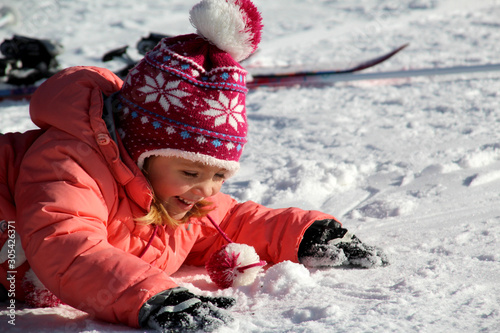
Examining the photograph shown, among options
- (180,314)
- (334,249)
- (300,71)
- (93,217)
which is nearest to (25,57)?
(300,71)

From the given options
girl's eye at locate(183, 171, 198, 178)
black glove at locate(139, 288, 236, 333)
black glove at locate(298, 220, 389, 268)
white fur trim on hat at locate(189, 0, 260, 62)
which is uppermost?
white fur trim on hat at locate(189, 0, 260, 62)

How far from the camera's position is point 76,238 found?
1357 millimetres

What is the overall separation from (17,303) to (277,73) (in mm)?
2869

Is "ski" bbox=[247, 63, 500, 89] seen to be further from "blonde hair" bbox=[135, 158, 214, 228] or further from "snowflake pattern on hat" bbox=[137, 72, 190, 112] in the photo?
"snowflake pattern on hat" bbox=[137, 72, 190, 112]

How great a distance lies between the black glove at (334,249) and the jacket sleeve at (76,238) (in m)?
0.58

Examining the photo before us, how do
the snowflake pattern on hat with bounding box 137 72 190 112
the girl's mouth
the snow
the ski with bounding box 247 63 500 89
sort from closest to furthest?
1. the snow
2. the snowflake pattern on hat with bounding box 137 72 190 112
3. the girl's mouth
4. the ski with bounding box 247 63 500 89

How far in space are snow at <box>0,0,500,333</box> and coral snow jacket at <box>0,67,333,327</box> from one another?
0.10m

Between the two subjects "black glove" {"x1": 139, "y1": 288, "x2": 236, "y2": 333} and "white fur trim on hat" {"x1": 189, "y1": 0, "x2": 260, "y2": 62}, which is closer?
"black glove" {"x1": 139, "y1": 288, "x2": 236, "y2": 333}

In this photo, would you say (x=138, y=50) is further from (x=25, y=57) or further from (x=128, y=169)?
(x=128, y=169)

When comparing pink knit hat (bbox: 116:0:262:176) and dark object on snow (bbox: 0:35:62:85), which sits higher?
pink knit hat (bbox: 116:0:262:176)

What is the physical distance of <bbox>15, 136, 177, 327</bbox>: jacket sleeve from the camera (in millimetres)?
1307

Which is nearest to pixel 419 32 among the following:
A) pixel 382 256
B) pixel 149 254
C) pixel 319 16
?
pixel 319 16

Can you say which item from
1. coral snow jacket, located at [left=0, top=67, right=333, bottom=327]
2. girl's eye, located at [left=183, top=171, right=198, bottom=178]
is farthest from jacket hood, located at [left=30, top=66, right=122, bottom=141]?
girl's eye, located at [left=183, top=171, right=198, bottom=178]

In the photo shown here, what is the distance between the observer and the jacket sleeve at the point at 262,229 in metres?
1.81
